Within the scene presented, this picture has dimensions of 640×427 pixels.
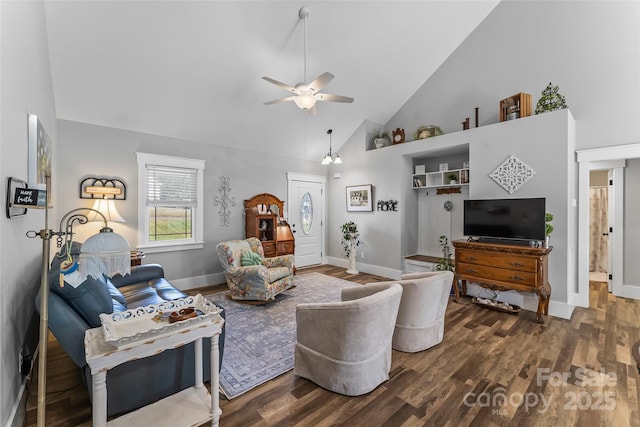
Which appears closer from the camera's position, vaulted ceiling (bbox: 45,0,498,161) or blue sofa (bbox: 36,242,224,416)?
blue sofa (bbox: 36,242,224,416)

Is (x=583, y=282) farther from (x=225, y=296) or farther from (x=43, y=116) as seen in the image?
(x=43, y=116)

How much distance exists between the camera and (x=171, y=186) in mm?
4488

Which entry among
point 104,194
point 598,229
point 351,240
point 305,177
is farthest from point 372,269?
point 104,194

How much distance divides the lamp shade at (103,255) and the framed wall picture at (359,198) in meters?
4.82

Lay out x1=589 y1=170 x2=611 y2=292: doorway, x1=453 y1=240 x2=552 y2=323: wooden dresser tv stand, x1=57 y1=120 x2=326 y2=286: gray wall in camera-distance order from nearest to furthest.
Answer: x1=453 y1=240 x2=552 y2=323: wooden dresser tv stand
x1=57 y1=120 x2=326 y2=286: gray wall
x1=589 y1=170 x2=611 y2=292: doorway

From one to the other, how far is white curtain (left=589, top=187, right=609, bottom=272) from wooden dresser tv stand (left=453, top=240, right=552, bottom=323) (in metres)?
3.11

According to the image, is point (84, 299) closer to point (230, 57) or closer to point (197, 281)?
point (197, 281)

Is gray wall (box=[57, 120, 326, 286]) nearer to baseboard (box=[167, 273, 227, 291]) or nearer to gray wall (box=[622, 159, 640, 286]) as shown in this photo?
baseboard (box=[167, 273, 227, 291])

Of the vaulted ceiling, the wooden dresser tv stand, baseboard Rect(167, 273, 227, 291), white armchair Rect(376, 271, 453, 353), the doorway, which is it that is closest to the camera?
white armchair Rect(376, 271, 453, 353)

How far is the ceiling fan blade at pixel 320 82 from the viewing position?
9.09 ft

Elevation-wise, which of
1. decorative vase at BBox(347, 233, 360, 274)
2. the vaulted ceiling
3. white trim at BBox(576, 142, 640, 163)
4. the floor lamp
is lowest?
decorative vase at BBox(347, 233, 360, 274)

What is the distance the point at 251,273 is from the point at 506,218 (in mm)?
3593

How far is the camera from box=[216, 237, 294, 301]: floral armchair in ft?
12.2

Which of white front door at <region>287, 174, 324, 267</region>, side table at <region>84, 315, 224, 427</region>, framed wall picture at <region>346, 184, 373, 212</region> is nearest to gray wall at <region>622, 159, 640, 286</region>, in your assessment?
framed wall picture at <region>346, 184, 373, 212</region>
